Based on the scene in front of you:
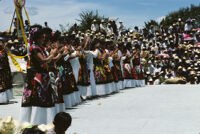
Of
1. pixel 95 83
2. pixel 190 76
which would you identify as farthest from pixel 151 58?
pixel 95 83

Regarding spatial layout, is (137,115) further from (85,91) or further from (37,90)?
(85,91)

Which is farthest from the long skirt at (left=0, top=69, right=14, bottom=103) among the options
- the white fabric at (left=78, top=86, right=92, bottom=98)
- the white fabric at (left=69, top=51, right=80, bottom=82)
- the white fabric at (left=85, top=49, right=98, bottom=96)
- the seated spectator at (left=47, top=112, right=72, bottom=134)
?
the seated spectator at (left=47, top=112, right=72, bottom=134)

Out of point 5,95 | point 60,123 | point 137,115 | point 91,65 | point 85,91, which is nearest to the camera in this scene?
point 60,123

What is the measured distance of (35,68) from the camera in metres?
5.89

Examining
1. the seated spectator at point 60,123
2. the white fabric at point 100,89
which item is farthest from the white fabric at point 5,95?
the seated spectator at point 60,123

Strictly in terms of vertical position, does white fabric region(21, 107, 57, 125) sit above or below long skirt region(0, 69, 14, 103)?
below

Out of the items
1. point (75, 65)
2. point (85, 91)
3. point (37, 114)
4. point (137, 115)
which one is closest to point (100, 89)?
point (85, 91)

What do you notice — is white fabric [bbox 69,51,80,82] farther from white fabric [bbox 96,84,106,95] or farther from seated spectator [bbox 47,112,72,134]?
seated spectator [bbox 47,112,72,134]

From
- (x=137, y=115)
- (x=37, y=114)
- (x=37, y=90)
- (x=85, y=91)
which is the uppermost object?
(x=37, y=90)

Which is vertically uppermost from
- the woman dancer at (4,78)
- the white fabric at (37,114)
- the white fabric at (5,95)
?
the woman dancer at (4,78)

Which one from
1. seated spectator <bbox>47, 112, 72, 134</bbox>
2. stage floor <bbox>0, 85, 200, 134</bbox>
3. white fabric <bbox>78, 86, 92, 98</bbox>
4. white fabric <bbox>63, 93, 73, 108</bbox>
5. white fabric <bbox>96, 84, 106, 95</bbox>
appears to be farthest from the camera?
white fabric <bbox>96, 84, 106, 95</bbox>

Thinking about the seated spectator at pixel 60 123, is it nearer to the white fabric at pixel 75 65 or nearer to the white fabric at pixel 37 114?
the white fabric at pixel 37 114

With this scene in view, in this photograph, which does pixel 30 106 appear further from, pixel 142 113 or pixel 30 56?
pixel 142 113

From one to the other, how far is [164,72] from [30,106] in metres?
13.0
